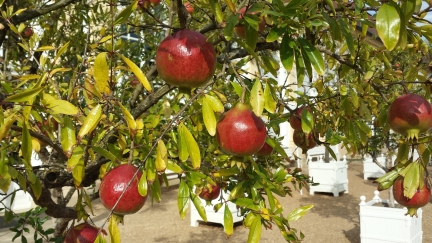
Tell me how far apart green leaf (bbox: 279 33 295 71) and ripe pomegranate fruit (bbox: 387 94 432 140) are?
18.9 inches

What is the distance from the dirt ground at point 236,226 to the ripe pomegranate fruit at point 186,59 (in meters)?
5.34

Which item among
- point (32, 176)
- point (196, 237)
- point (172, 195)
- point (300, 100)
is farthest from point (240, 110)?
point (172, 195)

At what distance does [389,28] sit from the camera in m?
0.84

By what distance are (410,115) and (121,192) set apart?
36.3 inches

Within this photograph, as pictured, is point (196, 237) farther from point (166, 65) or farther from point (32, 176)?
point (166, 65)

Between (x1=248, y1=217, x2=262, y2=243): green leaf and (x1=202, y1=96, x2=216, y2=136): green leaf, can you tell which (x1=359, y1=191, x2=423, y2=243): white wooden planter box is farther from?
(x1=202, y1=96, x2=216, y2=136): green leaf

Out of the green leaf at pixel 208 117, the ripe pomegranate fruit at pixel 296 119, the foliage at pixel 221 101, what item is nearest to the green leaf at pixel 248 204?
the foliage at pixel 221 101

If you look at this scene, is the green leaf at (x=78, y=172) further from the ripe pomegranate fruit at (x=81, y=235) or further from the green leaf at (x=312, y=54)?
the green leaf at (x=312, y=54)

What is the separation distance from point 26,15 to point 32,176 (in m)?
1.53

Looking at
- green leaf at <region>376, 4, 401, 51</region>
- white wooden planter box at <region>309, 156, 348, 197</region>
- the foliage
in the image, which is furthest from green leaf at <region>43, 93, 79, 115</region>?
white wooden planter box at <region>309, 156, 348, 197</region>

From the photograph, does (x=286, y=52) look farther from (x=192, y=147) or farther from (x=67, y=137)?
(x=67, y=137)

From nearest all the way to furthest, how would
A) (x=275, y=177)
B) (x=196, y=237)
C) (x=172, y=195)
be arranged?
(x=275, y=177) → (x=196, y=237) → (x=172, y=195)

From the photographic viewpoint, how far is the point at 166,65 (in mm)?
1018

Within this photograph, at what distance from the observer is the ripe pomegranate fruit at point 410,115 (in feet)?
4.35
